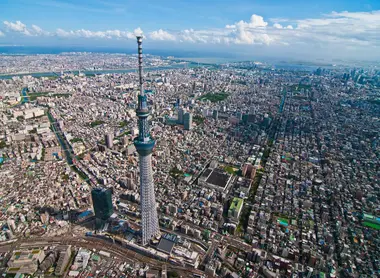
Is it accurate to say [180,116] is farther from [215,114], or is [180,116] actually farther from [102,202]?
[102,202]

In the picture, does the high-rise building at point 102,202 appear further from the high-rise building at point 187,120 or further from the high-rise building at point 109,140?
the high-rise building at point 187,120

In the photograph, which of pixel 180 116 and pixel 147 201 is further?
pixel 180 116

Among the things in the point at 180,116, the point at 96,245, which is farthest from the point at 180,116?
the point at 96,245

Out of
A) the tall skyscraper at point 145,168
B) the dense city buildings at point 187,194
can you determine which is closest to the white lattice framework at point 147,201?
the tall skyscraper at point 145,168

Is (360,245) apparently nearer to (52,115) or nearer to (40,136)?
(40,136)

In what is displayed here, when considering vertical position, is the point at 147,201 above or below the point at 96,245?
above

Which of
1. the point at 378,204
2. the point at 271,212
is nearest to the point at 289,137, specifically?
the point at 378,204
